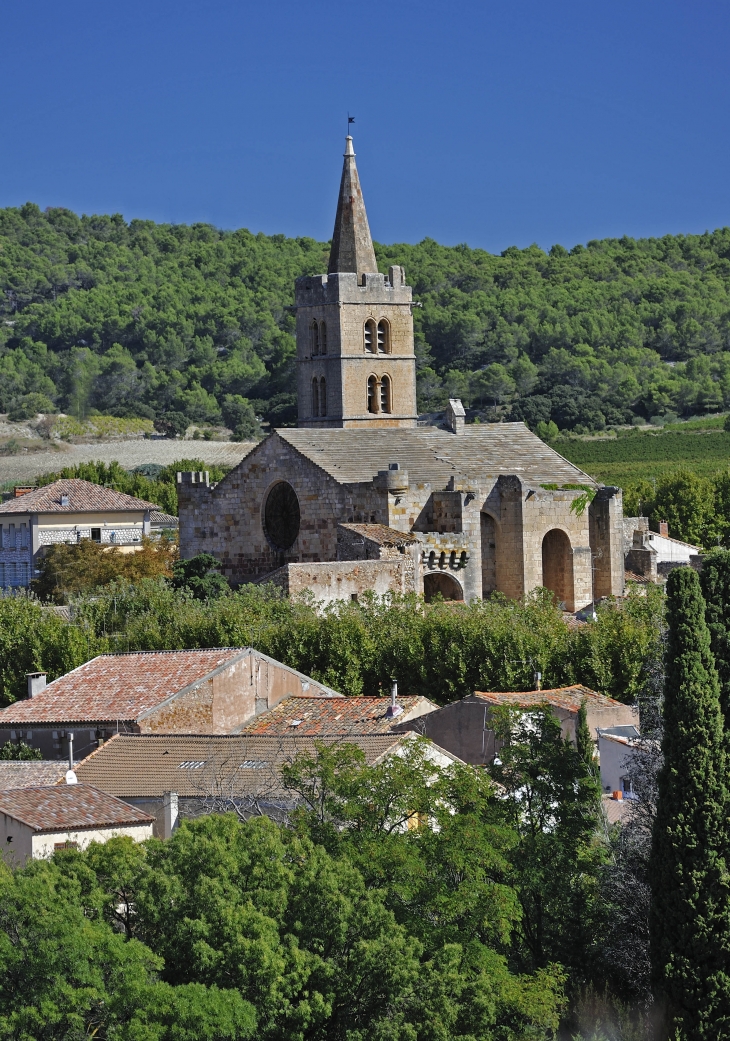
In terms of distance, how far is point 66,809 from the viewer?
29281 millimetres

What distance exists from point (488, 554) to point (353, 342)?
379 inches

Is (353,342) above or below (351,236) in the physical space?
below

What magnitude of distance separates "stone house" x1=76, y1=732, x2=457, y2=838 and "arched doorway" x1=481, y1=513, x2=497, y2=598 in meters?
19.7

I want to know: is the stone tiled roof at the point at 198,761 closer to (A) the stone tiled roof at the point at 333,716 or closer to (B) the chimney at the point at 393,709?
(A) the stone tiled roof at the point at 333,716

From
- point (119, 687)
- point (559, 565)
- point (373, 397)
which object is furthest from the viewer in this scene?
point (373, 397)

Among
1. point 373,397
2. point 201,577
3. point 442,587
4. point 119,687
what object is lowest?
point 119,687

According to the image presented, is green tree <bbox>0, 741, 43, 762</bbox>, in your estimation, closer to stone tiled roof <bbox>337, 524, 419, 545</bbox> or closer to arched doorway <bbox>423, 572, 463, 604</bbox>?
stone tiled roof <bbox>337, 524, 419, 545</bbox>

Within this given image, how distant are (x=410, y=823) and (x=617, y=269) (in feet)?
435

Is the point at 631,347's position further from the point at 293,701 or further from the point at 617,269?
the point at 293,701

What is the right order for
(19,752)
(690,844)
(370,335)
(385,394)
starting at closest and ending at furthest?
1. (690,844)
2. (19,752)
3. (370,335)
4. (385,394)

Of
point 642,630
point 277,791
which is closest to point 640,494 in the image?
point 642,630

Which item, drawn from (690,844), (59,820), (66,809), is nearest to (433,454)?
(66,809)

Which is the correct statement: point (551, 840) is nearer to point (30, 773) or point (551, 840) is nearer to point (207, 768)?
point (207, 768)

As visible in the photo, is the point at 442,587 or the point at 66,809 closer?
the point at 66,809
